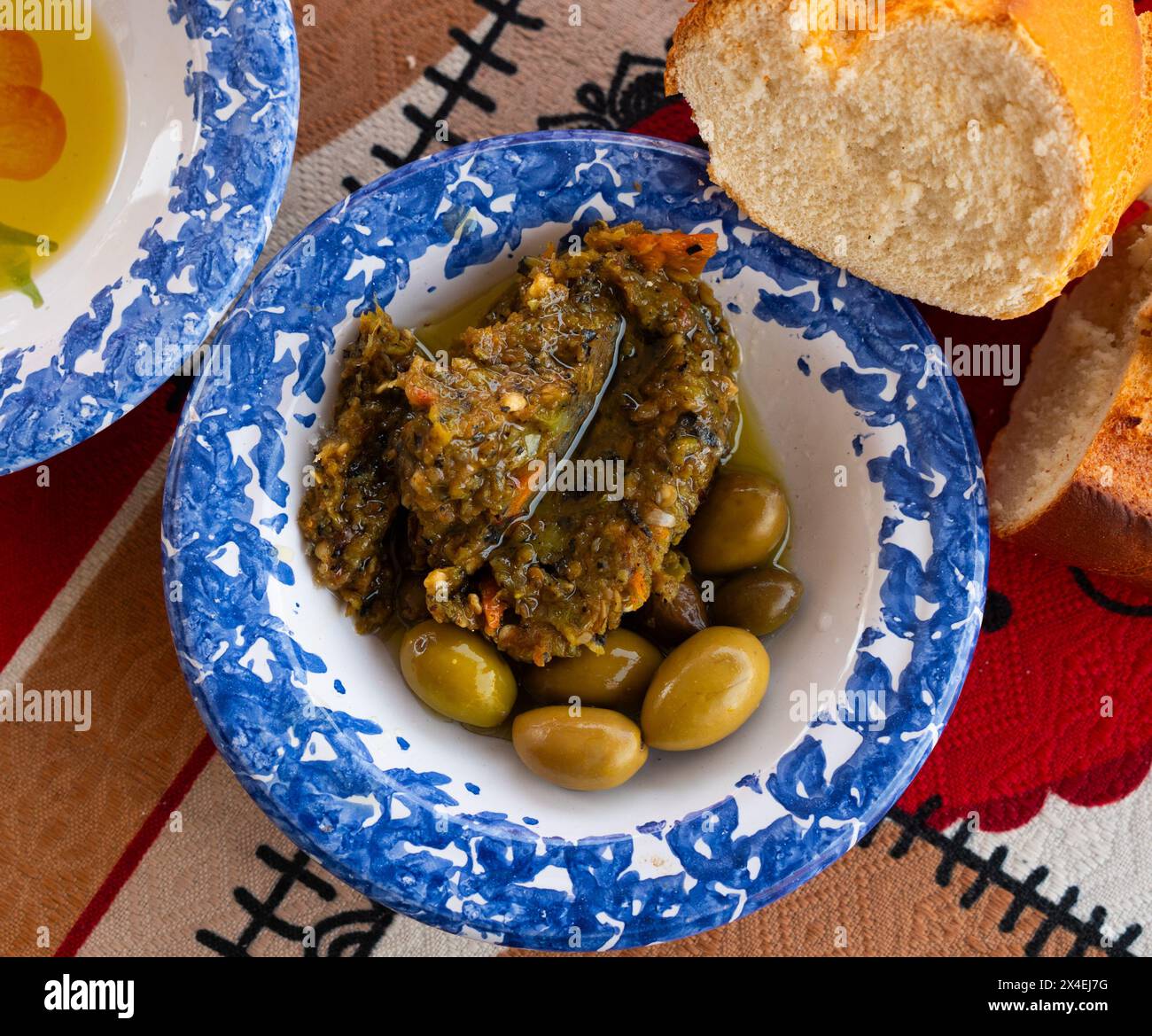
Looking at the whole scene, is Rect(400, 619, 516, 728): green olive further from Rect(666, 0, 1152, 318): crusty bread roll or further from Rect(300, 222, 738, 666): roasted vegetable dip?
Rect(666, 0, 1152, 318): crusty bread roll

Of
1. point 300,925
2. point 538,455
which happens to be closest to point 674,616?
point 538,455

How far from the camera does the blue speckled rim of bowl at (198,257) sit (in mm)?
1713

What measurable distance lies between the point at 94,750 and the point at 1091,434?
2.12m

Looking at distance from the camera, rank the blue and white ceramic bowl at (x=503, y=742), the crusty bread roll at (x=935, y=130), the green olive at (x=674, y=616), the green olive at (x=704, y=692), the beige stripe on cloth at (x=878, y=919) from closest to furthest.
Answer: the crusty bread roll at (x=935, y=130) → the blue and white ceramic bowl at (x=503, y=742) → the green olive at (x=704, y=692) → the green olive at (x=674, y=616) → the beige stripe on cloth at (x=878, y=919)

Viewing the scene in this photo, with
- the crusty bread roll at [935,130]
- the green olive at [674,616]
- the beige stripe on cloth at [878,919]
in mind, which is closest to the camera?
the crusty bread roll at [935,130]

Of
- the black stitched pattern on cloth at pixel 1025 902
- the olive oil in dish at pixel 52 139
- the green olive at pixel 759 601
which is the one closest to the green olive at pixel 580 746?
the green olive at pixel 759 601

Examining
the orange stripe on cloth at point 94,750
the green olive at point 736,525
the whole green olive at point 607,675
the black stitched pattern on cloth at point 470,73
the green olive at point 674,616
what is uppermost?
the black stitched pattern on cloth at point 470,73

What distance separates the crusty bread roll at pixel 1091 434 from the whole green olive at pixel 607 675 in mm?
868

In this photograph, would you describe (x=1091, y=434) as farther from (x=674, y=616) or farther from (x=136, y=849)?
(x=136, y=849)

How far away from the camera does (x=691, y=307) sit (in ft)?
6.06

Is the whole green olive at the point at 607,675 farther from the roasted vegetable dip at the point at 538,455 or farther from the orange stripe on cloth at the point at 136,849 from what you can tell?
the orange stripe on cloth at the point at 136,849
